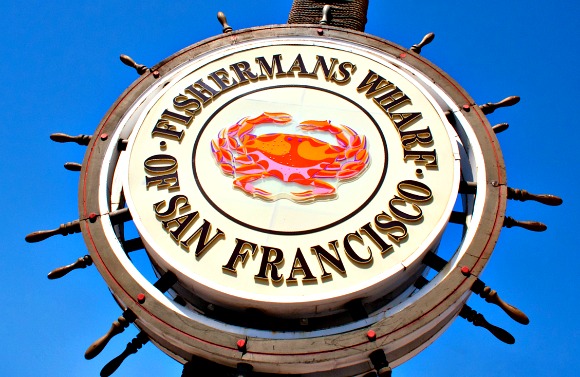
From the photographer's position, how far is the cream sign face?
417 inches

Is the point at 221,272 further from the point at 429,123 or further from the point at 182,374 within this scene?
the point at 429,123

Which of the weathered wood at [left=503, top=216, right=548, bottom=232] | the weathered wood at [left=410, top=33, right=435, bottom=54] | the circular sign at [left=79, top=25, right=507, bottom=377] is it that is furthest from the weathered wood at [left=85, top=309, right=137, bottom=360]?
the weathered wood at [left=410, top=33, right=435, bottom=54]

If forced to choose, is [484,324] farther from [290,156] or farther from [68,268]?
[68,268]

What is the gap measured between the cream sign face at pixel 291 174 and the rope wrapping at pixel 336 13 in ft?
9.14

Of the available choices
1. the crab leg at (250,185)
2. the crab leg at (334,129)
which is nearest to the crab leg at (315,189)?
the crab leg at (250,185)

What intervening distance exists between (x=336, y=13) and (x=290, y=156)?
18.5 feet

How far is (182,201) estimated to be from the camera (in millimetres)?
11555

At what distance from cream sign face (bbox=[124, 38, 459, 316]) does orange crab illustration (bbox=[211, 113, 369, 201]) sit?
22 millimetres

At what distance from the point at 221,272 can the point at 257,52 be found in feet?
15.8

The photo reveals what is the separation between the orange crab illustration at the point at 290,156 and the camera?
38.8ft

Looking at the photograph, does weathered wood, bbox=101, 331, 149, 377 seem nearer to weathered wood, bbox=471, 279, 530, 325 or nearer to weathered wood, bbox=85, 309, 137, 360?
weathered wood, bbox=85, 309, 137, 360

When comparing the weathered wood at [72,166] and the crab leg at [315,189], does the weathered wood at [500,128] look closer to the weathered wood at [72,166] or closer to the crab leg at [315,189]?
the crab leg at [315,189]

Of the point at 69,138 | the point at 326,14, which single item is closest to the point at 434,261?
the point at 69,138

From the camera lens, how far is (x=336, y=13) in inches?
664
